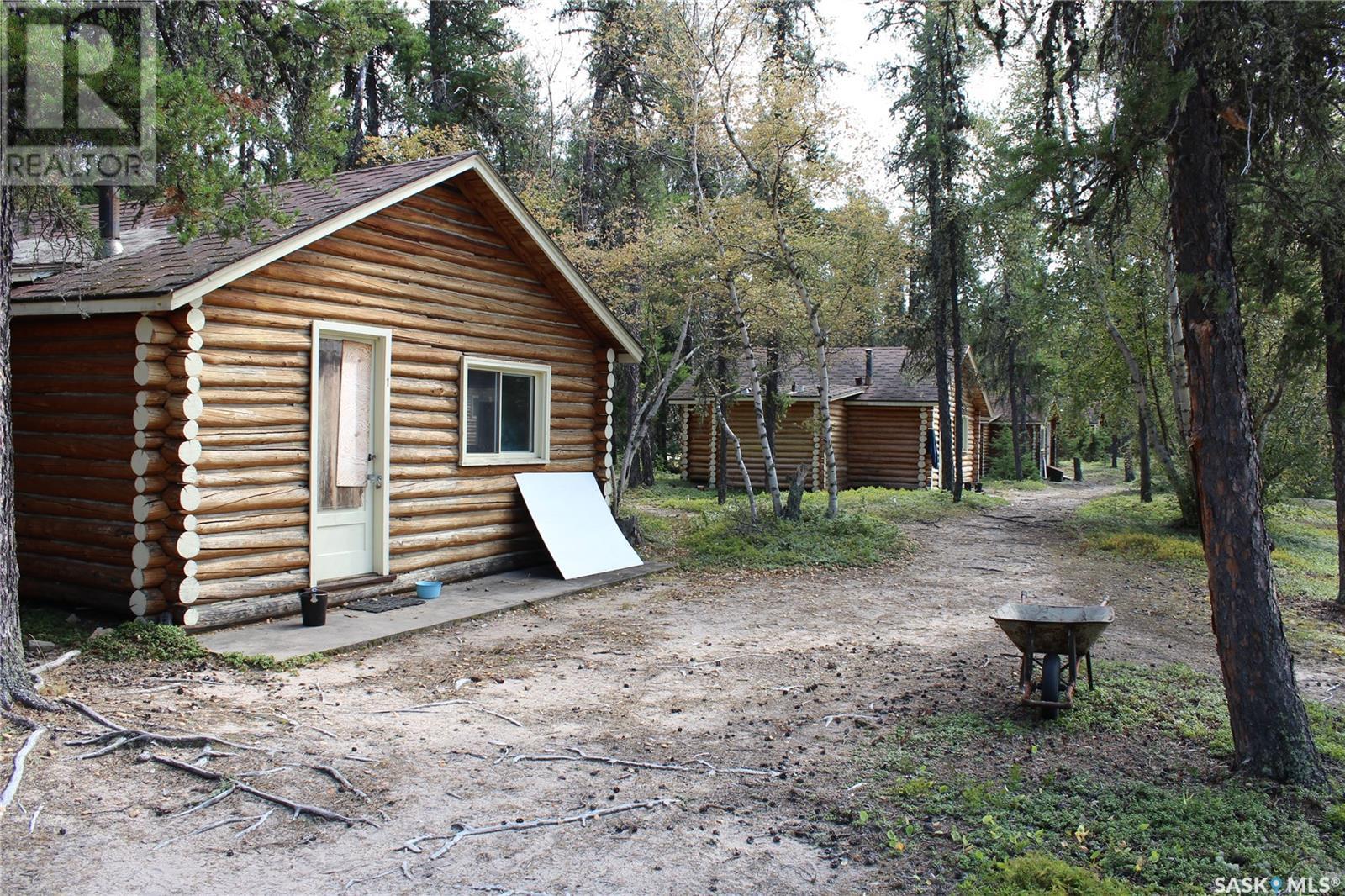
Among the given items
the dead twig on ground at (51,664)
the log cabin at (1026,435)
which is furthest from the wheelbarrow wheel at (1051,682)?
the log cabin at (1026,435)

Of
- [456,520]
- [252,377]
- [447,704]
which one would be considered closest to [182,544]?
[252,377]

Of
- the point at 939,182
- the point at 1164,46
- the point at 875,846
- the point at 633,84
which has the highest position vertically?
the point at 633,84

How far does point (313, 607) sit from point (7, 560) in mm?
2772

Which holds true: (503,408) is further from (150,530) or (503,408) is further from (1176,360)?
(1176,360)

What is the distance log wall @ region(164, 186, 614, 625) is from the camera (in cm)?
812

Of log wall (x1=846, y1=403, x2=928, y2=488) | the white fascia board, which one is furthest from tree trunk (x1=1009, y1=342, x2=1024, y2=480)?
the white fascia board

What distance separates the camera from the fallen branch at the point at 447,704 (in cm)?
619

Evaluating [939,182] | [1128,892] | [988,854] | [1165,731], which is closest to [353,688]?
[988,854]

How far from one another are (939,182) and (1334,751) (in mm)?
19973

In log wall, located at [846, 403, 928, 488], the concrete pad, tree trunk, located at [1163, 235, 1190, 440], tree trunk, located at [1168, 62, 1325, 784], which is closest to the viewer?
tree trunk, located at [1168, 62, 1325, 784]

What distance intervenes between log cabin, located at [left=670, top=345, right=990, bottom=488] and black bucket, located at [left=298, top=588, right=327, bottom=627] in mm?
18688

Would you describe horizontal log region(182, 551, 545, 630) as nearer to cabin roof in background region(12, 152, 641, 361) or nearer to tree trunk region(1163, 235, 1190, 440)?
cabin roof in background region(12, 152, 641, 361)

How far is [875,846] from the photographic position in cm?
431

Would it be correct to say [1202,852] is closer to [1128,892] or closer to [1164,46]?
[1128,892]
